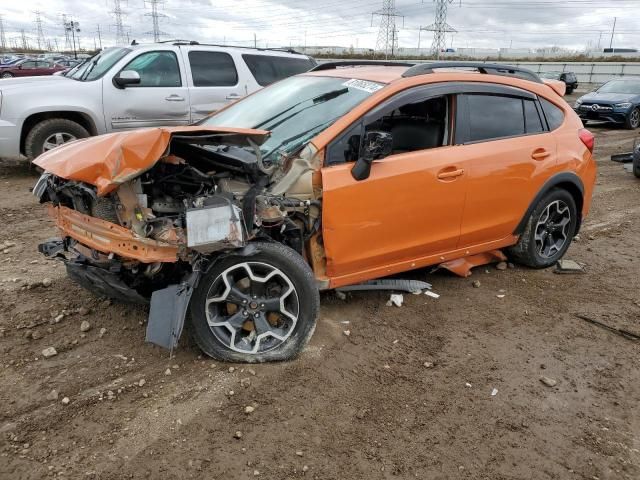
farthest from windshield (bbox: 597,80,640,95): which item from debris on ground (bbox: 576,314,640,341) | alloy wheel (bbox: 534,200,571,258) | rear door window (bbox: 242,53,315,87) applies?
debris on ground (bbox: 576,314,640,341)

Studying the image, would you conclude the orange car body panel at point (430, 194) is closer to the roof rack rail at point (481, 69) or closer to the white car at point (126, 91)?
the roof rack rail at point (481, 69)

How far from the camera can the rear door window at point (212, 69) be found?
339 inches

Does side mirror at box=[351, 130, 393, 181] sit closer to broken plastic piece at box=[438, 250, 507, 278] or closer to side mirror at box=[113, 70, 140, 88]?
broken plastic piece at box=[438, 250, 507, 278]

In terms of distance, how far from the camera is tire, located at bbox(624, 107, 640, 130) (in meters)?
16.1

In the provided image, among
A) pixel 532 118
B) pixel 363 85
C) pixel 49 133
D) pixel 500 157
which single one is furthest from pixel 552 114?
pixel 49 133

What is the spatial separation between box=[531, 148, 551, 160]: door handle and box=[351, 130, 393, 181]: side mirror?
168cm

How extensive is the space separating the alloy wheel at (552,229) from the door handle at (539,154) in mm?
464

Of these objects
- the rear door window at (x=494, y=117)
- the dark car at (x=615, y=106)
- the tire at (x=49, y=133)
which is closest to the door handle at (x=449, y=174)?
the rear door window at (x=494, y=117)

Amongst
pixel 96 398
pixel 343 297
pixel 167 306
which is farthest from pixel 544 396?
pixel 96 398

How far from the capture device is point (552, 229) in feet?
16.5

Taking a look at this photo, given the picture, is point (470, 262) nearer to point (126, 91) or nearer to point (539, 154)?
point (539, 154)

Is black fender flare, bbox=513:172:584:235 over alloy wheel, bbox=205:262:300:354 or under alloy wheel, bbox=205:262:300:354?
over

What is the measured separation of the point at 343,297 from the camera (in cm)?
427

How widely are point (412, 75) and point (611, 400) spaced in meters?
2.50
